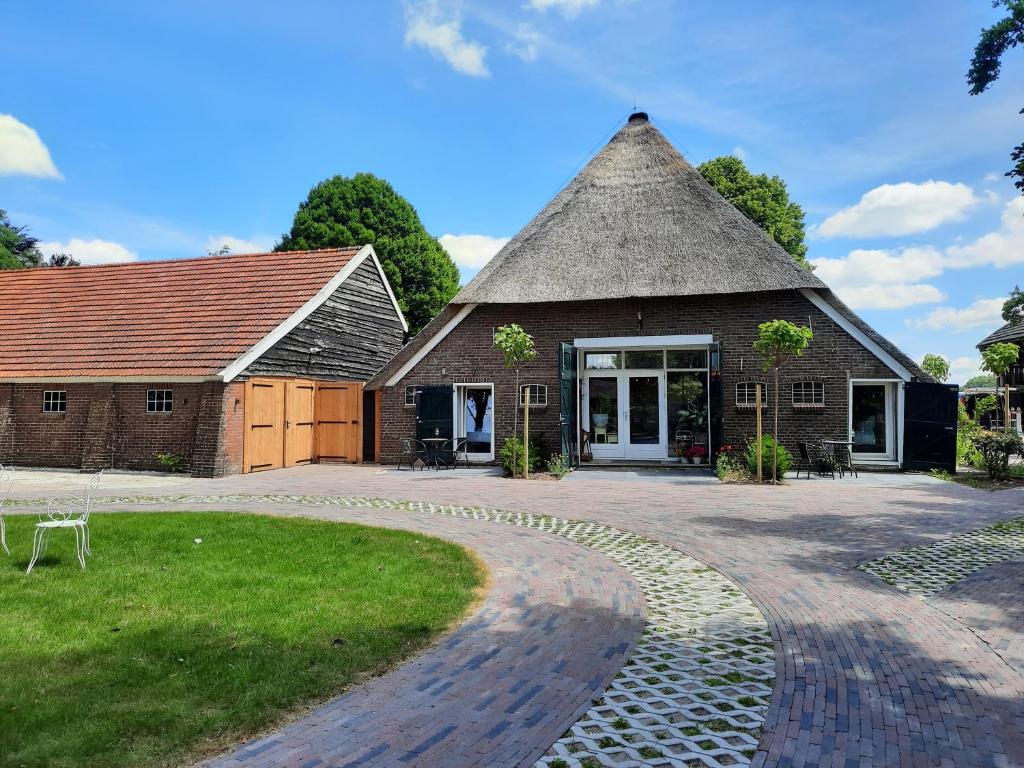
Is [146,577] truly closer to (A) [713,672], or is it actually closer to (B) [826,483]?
(A) [713,672]

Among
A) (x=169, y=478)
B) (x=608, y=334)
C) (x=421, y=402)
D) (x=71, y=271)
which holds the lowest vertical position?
(x=169, y=478)

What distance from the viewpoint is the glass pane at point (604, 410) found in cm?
1720

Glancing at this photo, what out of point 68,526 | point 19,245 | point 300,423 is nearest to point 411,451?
point 300,423

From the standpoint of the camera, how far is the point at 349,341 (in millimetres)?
19797

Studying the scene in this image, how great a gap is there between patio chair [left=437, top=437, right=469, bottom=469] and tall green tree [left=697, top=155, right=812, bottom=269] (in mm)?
21147

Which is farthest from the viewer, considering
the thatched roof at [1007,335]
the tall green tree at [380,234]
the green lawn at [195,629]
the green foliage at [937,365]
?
the tall green tree at [380,234]

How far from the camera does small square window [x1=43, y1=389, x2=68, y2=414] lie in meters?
16.7

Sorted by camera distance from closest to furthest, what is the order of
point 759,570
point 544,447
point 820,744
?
point 820,744 < point 759,570 < point 544,447

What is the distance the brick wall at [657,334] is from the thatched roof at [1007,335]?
19594 millimetres

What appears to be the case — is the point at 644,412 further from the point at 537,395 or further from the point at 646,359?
the point at 537,395

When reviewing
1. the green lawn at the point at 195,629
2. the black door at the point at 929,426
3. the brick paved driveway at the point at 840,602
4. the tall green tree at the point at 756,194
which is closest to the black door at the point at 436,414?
the brick paved driveway at the point at 840,602

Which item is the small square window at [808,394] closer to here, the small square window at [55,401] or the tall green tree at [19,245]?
the small square window at [55,401]

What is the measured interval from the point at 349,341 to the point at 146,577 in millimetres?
14022

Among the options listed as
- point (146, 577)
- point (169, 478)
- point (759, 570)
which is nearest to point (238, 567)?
point (146, 577)
